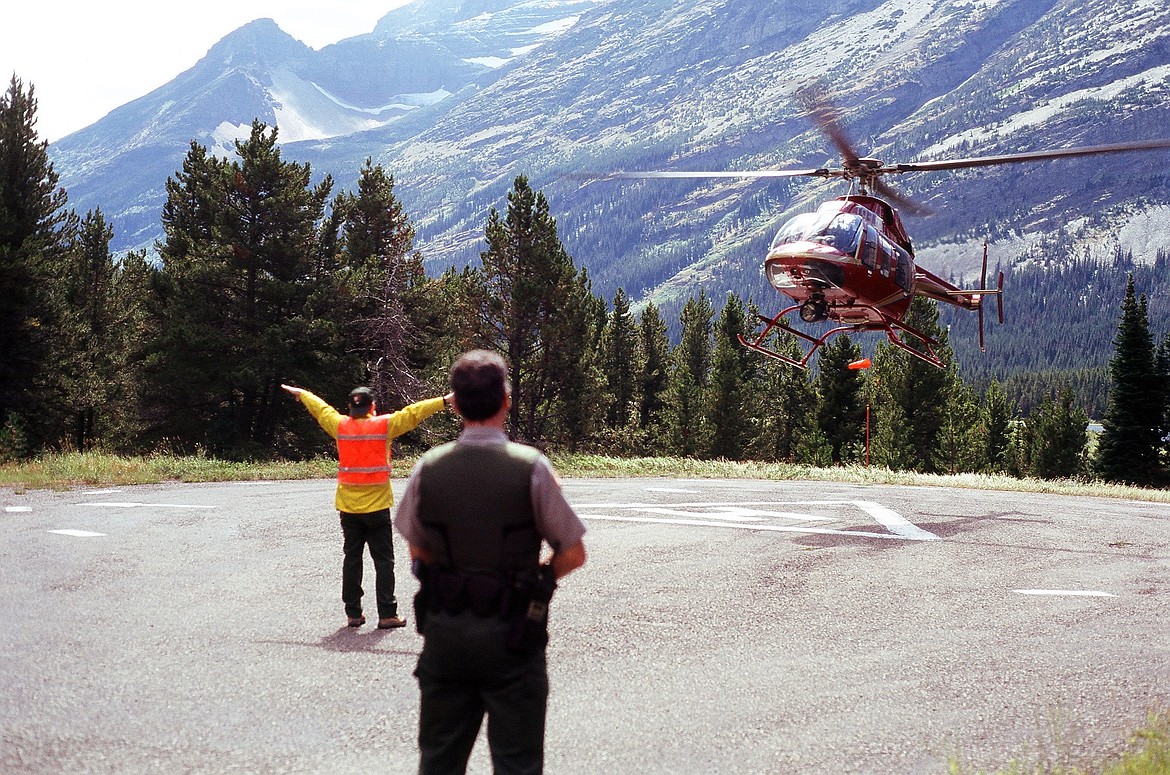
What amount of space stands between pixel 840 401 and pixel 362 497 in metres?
62.8

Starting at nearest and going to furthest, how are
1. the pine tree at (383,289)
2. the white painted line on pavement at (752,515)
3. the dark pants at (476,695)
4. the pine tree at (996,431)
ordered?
1. the dark pants at (476,695)
2. the white painted line on pavement at (752,515)
3. the pine tree at (383,289)
4. the pine tree at (996,431)

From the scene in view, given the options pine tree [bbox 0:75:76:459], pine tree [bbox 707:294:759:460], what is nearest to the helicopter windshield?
pine tree [bbox 0:75:76:459]

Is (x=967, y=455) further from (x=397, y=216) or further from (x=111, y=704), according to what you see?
(x=111, y=704)

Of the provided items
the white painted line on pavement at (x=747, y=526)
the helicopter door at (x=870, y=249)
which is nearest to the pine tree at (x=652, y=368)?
the helicopter door at (x=870, y=249)

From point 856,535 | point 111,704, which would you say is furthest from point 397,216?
point 111,704

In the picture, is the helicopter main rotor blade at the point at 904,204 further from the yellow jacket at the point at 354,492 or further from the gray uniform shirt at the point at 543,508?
the gray uniform shirt at the point at 543,508

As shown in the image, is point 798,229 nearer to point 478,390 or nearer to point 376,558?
point 376,558

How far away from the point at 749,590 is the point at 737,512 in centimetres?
633

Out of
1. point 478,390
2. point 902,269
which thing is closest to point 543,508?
point 478,390

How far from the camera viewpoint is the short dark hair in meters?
4.41

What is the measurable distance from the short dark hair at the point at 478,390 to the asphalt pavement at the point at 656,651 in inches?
94.0

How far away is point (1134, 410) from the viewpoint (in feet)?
204

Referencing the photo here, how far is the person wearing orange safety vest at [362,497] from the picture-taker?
8.80m

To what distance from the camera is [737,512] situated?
55.3 feet
